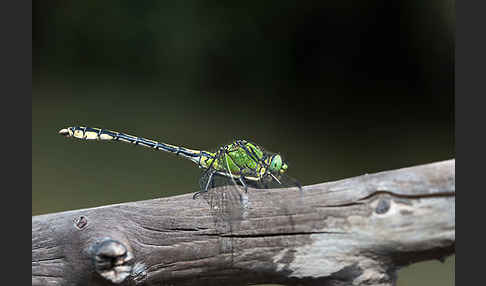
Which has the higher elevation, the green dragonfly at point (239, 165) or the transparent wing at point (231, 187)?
the green dragonfly at point (239, 165)

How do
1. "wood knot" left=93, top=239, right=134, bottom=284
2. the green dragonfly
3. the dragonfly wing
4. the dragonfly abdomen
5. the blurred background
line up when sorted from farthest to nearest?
the blurred background
the dragonfly abdomen
the green dragonfly
the dragonfly wing
"wood knot" left=93, top=239, right=134, bottom=284

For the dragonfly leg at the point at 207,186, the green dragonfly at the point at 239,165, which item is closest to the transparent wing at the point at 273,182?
the green dragonfly at the point at 239,165

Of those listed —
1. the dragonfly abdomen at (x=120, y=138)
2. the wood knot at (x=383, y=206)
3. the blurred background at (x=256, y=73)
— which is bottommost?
the wood knot at (x=383, y=206)

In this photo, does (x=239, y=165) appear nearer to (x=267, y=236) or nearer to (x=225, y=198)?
(x=225, y=198)

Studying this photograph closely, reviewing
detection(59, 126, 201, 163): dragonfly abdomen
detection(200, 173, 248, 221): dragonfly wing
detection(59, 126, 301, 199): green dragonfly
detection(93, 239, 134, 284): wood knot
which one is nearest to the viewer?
detection(93, 239, 134, 284): wood knot

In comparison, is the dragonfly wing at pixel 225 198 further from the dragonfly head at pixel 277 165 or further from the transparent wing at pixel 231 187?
the dragonfly head at pixel 277 165

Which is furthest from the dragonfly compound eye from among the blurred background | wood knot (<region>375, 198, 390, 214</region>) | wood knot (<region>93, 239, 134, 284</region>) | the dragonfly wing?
the blurred background

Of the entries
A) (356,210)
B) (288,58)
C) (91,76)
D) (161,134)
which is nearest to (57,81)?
(91,76)

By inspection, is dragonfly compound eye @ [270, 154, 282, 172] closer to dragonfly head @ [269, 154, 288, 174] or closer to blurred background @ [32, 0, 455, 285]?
dragonfly head @ [269, 154, 288, 174]
